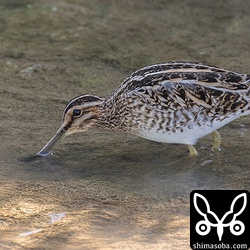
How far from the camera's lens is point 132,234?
23.3 feet

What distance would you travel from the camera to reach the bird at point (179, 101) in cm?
837

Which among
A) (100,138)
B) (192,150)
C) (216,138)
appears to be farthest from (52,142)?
(216,138)

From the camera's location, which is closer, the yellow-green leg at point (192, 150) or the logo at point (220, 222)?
the logo at point (220, 222)

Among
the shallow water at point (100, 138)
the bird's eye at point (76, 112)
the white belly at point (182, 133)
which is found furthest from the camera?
the bird's eye at point (76, 112)

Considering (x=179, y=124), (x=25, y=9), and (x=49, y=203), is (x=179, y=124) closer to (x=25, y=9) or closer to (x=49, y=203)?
(x=49, y=203)

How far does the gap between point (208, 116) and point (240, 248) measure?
206 cm

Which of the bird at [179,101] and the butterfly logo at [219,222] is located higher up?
the bird at [179,101]

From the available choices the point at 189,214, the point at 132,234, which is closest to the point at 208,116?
the point at 189,214

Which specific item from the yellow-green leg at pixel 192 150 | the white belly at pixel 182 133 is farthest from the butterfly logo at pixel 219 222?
the yellow-green leg at pixel 192 150

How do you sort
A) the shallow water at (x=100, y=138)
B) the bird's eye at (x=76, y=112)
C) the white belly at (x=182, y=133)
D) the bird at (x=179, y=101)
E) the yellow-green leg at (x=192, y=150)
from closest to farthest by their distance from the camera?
the shallow water at (x=100, y=138) < the bird at (x=179, y=101) < the white belly at (x=182, y=133) < the bird's eye at (x=76, y=112) < the yellow-green leg at (x=192, y=150)

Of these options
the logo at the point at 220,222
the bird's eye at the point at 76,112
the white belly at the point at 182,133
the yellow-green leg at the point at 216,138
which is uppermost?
the bird's eye at the point at 76,112

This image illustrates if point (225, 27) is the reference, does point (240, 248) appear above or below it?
below

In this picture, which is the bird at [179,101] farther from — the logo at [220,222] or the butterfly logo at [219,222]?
the butterfly logo at [219,222]

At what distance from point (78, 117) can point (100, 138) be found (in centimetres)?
67
